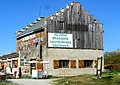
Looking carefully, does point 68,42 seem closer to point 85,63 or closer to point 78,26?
point 78,26

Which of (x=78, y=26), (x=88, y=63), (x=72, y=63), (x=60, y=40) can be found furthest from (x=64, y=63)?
(x=78, y=26)

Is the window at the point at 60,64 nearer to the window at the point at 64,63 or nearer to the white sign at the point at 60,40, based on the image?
the window at the point at 64,63

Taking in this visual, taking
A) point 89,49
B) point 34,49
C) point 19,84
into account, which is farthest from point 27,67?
point 19,84

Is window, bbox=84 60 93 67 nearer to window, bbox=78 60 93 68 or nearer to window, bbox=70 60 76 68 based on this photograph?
window, bbox=78 60 93 68

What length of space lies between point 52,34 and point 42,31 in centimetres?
165

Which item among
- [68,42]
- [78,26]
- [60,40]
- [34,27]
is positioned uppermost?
[34,27]

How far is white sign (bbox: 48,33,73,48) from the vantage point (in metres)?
49.0

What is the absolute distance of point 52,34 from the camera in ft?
161

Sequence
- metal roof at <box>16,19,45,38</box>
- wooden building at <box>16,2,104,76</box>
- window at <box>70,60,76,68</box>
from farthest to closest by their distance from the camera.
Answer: metal roof at <box>16,19,45,38</box>
window at <box>70,60,76,68</box>
wooden building at <box>16,2,104,76</box>

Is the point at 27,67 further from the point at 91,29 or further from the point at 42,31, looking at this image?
the point at 91,29

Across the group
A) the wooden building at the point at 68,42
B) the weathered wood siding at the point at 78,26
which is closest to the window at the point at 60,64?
the wooden building at the point at 68,42

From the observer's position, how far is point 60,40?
163ft

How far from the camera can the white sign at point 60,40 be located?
4903 cm

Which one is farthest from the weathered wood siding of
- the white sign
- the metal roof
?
the metal roof
